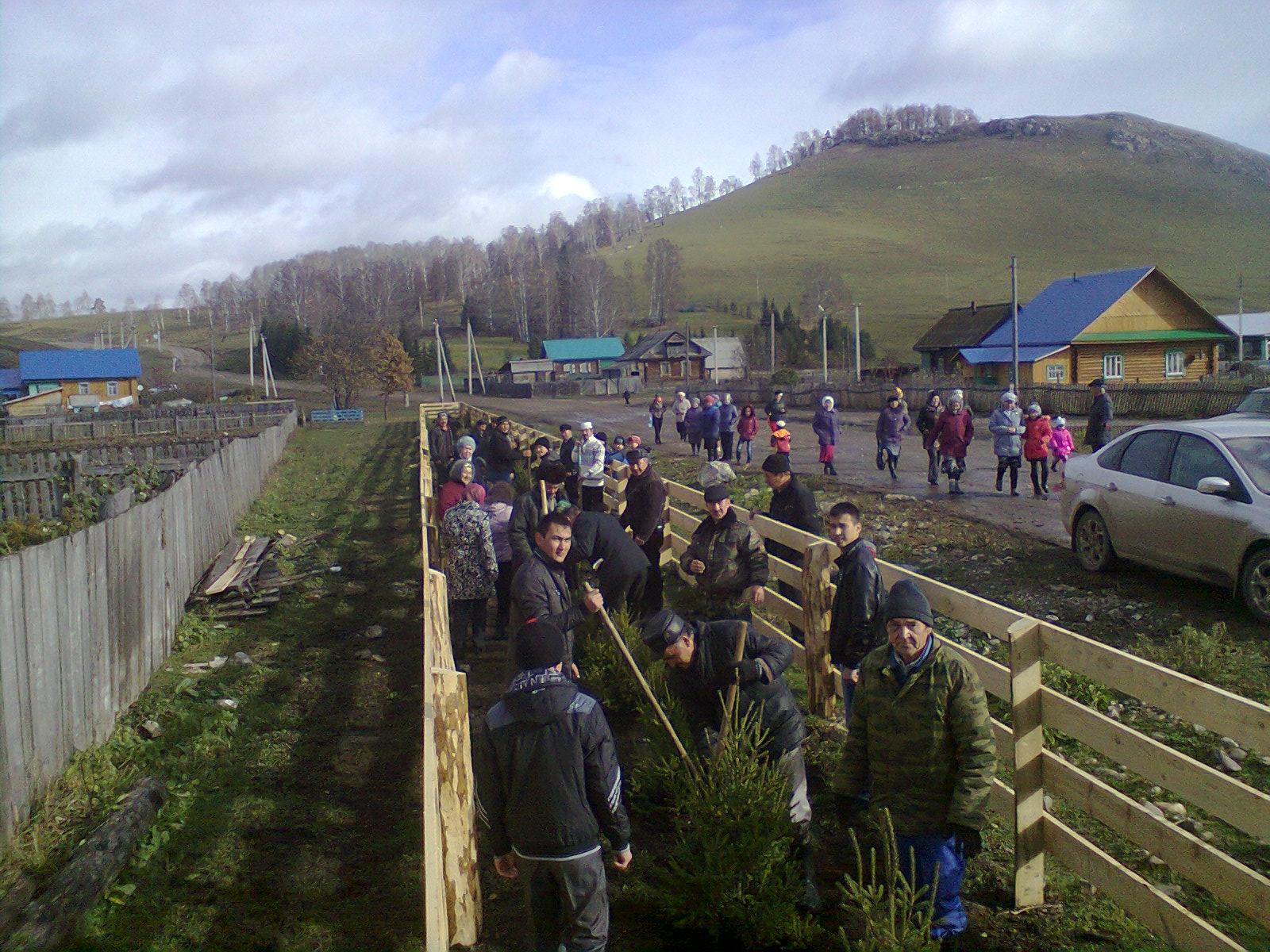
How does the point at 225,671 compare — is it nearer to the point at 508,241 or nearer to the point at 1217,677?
the point at 1217,677

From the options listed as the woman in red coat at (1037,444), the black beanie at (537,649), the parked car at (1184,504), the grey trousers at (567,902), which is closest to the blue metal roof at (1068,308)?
the woman in red coat at (1037,444)

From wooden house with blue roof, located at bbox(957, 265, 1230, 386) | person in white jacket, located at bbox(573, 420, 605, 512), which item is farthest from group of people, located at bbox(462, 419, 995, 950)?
wooden house with blue roof, located at bbox(957, 265, 1230, 386)

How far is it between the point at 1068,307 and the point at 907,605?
4950 centimetres

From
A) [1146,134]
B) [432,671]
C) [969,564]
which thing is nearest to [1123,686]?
[432,671]

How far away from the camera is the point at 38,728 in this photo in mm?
5641

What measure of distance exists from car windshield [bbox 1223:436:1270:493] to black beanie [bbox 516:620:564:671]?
6.39 m

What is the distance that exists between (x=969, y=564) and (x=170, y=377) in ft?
321

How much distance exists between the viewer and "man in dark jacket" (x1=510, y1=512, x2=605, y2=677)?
5.77m

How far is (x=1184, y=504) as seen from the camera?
825 centimetres

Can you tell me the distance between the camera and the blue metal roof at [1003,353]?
4588 cm

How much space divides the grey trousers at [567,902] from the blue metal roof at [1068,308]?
1839 inches

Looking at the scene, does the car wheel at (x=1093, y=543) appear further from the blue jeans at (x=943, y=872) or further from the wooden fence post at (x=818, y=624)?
the blue jeans at (x=943, y=872)

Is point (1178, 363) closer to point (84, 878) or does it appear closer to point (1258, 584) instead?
point (1258, 584)

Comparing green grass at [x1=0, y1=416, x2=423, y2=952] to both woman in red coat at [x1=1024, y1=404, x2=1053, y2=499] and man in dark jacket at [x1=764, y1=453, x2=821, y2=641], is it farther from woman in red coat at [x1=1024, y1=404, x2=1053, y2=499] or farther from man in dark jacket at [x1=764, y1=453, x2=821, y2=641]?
woman in red coat at [x1=1024, y1=404, x2=1053, y2=499]
